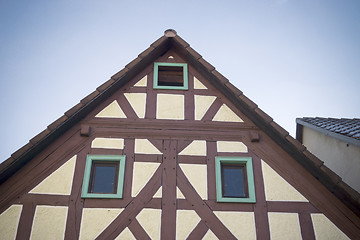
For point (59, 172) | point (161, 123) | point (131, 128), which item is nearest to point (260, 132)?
point (161, 123)

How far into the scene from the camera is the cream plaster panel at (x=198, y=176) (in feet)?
22.7

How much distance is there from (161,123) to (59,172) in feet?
7.19

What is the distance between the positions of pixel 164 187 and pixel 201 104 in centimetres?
210

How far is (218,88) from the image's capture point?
825 centimetres

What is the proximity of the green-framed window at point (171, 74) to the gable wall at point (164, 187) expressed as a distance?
0.67 meters

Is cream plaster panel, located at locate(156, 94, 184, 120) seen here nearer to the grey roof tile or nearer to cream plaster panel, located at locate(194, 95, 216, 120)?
cream plaster panel, located at locate(194, 95, 216, 120)

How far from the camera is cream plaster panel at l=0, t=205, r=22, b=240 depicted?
626 centimetres

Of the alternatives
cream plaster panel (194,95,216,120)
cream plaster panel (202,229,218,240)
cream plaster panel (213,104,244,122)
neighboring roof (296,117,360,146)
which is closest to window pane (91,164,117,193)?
cream plaster panel (202,229,218,240)

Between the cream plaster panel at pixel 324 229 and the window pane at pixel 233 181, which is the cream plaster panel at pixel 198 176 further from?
the cream plaster panel at pixel 324 229

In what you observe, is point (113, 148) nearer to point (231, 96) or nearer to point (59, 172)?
point (59, 172)

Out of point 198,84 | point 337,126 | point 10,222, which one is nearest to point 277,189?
point 198,84

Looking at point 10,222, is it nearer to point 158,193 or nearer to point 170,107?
point 158,193

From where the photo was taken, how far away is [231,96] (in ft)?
26.3

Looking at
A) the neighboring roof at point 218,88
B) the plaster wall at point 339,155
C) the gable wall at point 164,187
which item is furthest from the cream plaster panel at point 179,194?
the plaster wall at point 339,155
